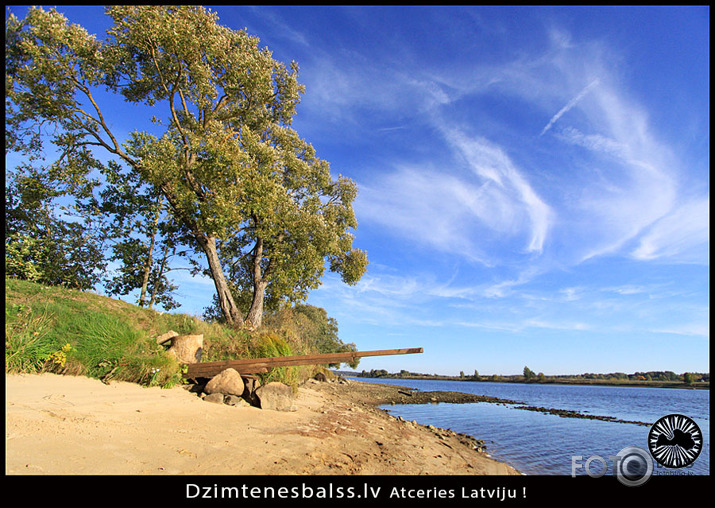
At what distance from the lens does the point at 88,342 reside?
29.0 ft

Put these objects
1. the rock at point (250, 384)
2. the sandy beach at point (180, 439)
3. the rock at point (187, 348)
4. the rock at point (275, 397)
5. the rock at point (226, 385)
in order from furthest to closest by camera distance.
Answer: the rock at point (187, 348) < the rock at point (250, 384) < the rock at point (275, 397) < the rock at point (226, 385) < the sandy beach at point (180, 439)

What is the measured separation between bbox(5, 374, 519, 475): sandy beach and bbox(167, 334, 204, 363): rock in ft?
4.36

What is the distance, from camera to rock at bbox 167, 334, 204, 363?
34.3 ft

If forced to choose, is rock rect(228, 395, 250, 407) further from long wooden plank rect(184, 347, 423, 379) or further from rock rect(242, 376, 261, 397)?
long wooden plank rect(184, 347, 423, 379)

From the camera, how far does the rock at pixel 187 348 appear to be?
10.4 metres

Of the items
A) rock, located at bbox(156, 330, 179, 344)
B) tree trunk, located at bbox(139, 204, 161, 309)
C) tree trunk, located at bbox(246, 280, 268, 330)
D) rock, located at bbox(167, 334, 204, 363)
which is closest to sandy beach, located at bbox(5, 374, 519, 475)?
rock, located at bbox(167, 334, 204, 363)

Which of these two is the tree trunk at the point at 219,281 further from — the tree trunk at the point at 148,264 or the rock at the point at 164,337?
the rock at the point at 164,337

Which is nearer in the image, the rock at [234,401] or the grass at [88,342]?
the grass at [88,342]

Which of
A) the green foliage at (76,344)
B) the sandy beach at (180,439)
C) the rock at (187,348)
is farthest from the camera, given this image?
the rock at (187,348)

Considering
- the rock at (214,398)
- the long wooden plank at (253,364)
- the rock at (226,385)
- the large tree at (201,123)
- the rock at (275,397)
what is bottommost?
the rock at (275,397)

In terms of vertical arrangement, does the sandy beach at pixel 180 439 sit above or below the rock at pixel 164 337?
below

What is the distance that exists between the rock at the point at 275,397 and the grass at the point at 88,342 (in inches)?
52.6

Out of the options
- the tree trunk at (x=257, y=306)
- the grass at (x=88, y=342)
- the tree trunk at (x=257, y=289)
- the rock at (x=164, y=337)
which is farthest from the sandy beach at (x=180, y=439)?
the tree trunk at (x=257, y=289)
